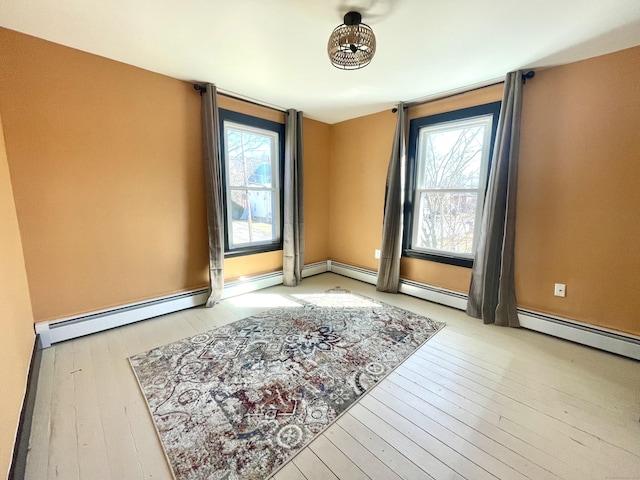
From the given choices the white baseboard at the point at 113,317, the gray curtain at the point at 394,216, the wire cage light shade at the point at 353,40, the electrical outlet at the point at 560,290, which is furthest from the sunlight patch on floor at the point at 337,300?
the wire cage light shade at the point at 353,40

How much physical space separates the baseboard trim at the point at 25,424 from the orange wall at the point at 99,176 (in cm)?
49

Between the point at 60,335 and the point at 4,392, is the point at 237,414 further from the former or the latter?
the point at 60,335

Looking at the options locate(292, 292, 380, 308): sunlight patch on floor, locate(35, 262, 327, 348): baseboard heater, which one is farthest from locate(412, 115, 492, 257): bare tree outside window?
locate(35, 262, 327, 348): baseboard heater

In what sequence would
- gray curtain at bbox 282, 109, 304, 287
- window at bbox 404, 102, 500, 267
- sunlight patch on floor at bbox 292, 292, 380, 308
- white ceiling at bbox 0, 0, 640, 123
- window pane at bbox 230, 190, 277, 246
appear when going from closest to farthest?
white ceiling at bbox 0, 0, 640, 123
window at bbox 404, 102, 500, 267
sunlight patch on floor at bbox 292, 292, 380, 308
window pane at bbox 230, 190, 277, 246
gray curtain at bbox 282, 109, 304, 287

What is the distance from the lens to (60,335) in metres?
2.17

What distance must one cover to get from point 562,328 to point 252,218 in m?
3.49

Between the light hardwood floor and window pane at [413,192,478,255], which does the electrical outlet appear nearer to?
the light hardwood floor

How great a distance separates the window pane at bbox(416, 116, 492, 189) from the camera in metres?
2.83

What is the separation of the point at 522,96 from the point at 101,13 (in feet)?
11.2

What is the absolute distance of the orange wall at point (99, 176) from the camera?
1.96 meters

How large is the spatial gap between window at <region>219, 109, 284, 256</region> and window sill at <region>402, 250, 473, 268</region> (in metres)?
1.82

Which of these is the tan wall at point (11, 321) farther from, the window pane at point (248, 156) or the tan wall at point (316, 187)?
the tan wall at point (316, 187)

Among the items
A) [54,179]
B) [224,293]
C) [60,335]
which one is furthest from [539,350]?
[54,179]

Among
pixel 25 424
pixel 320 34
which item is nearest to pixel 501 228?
pixel 320 34
